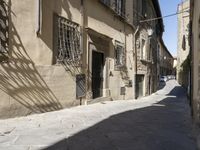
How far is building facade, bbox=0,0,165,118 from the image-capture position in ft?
24.9

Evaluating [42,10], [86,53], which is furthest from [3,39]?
[86,53]

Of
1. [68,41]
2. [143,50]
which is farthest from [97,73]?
[143,50]

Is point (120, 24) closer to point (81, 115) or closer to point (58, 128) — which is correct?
point (81, 115)

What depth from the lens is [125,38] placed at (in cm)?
1656

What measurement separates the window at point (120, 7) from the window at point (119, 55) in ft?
4.91

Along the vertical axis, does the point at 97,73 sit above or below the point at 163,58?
below

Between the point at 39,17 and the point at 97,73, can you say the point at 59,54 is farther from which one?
the point at 97,73

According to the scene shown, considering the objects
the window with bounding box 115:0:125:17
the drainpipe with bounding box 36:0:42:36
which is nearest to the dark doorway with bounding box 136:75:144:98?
the window with bounding box 115:0:125:17

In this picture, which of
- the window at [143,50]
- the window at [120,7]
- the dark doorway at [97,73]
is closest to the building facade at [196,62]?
the dark doorway at [97,73]

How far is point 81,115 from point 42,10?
9.52ft

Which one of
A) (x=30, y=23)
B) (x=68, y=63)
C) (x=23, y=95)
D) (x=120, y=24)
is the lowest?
(x=23, y=95)

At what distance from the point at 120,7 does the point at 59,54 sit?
724 cm

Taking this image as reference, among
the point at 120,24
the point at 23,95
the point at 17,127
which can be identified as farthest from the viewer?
the point at 120,24

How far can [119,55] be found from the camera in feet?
51.6
